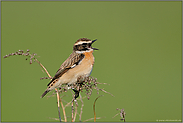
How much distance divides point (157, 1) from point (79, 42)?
15184mm

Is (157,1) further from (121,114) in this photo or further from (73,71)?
(121,114)

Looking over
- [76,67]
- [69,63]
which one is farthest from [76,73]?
[69,63]

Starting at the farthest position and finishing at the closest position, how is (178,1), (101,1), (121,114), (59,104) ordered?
(101,1) → (178,1) → (59,104) → (121,114)

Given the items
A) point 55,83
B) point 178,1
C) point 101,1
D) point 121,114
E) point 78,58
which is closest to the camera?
point 121,114

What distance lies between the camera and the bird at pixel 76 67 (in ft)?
12.1

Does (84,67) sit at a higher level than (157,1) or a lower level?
lower

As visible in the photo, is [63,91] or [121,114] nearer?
[121,114]

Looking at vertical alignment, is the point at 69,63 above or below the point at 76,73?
above

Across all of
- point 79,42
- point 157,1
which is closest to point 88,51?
point 79,42

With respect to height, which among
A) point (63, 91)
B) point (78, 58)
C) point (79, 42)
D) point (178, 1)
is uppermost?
point (178, 1)

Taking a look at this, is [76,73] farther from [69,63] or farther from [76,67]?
[69,63]

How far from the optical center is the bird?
3682mm

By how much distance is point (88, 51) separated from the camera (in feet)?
13.5

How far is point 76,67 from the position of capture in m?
3.86
